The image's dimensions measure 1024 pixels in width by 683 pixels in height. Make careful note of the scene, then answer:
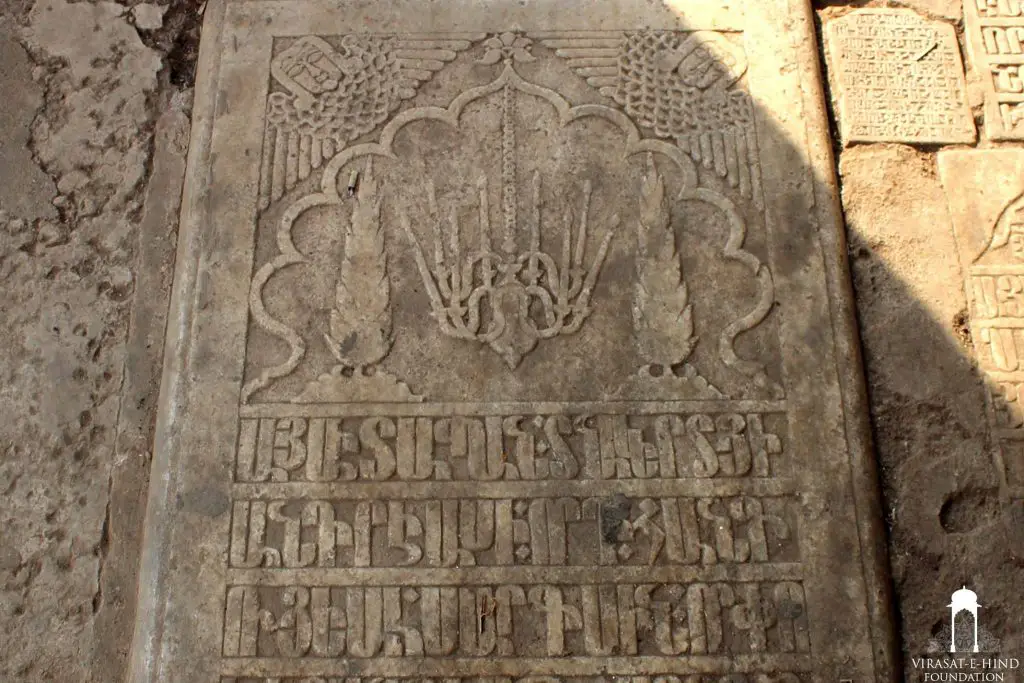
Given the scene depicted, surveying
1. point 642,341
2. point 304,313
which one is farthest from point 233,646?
point 642,341

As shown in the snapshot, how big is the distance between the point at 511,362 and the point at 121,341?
1.11 m

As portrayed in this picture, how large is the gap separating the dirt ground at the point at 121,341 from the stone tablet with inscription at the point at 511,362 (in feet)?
0.38

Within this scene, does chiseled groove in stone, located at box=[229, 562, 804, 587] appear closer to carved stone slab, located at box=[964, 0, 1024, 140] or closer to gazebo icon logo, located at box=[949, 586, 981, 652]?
gazebo icon logo, located at box=[949, 586, 981, 652]

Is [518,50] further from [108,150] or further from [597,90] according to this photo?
[108,150]

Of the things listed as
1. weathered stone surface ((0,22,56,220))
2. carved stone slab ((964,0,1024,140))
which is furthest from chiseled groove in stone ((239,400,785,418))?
carved stone slab ((964,0,1024,140))

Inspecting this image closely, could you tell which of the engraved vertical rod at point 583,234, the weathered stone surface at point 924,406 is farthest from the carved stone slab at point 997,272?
the engraved vertical rod at point 583,234

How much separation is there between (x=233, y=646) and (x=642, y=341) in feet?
4.30

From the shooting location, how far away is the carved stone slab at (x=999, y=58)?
2.79 metres

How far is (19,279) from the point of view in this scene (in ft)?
8.65

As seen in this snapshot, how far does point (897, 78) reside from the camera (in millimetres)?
2811

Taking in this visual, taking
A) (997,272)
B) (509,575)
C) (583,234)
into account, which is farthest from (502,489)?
(997,272)

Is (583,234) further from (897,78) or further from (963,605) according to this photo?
(963,605)

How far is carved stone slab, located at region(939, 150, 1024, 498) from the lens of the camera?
2467 millimetres

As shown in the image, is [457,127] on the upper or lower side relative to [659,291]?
upper
